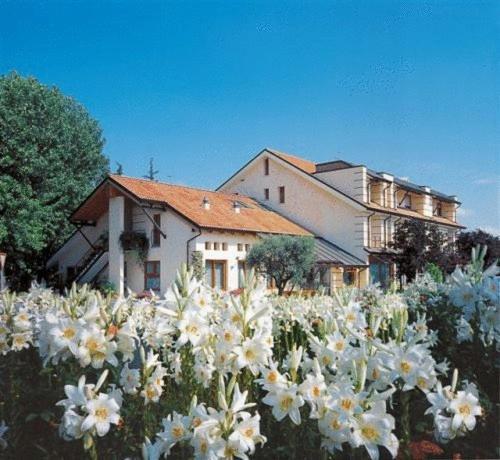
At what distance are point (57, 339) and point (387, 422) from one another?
89 centimetres

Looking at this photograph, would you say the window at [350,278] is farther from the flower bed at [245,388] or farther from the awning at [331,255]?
the flower bed at [245,388]

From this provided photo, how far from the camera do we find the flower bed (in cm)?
104

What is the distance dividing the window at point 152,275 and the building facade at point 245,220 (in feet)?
0.04

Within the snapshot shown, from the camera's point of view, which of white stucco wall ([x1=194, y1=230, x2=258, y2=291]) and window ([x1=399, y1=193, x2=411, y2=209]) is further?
window ([x1=399, y1=193, x2=411, y2=209])

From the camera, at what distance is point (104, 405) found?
1166 mm

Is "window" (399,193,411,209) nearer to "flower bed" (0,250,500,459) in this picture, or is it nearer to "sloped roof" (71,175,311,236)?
"sloped roof" (71,175,311,236)

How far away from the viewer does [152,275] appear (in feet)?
12.9

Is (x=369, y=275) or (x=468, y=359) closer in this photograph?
(x=468, y=359)

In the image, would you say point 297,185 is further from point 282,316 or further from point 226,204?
point 282,316

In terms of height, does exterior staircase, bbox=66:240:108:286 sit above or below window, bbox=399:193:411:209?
below

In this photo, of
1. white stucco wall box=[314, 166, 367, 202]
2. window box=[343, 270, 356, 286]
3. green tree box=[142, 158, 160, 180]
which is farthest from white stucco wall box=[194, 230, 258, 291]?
green tree box=[142, 158, 160, 180]

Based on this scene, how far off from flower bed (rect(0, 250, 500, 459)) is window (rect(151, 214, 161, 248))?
6.72 feet

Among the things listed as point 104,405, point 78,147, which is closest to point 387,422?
point 104,405

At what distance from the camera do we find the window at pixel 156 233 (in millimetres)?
4002
